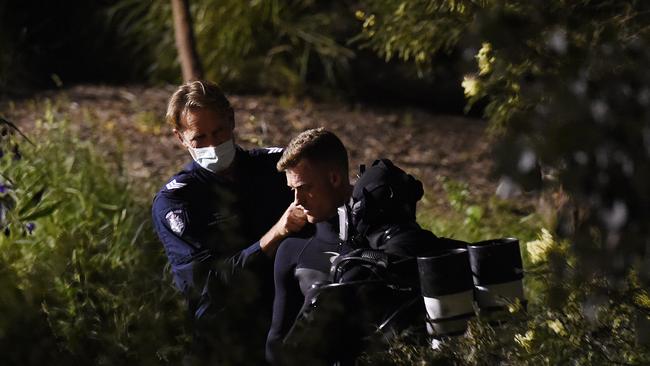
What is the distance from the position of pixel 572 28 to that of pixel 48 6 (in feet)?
29.4

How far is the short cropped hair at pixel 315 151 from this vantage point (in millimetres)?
3947

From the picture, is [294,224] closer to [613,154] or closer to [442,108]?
[613,154]

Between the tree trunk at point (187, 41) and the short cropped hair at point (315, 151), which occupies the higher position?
the short cropped hair at point (315, 151)

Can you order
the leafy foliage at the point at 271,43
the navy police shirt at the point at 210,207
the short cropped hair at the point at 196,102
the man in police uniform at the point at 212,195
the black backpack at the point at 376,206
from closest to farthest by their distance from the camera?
the black backpack at the point at 376,206, the man in police uniform at the point at 212,195, the navy police shirt at the point at 210,207, the short cropped hair at the point at 196,102, the leafy foliage at the point at 271,43

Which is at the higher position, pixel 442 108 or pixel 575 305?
pixel 575 305

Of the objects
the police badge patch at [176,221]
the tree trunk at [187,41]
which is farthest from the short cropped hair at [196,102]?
the tree trunk at [187,41]

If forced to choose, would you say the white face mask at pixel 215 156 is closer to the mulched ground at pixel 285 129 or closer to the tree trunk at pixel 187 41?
the mulched ground at pixel 285 129

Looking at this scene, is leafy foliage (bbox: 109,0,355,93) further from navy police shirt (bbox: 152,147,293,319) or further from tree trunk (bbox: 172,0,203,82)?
navy police shirt (bbox: 152,147,293,319)

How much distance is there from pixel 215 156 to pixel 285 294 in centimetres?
79

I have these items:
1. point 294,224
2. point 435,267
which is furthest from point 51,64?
point 435,267

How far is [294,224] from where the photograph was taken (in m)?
3.99

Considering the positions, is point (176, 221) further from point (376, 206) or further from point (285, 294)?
point (376, 206)

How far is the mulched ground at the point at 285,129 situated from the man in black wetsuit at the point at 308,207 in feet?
11.8

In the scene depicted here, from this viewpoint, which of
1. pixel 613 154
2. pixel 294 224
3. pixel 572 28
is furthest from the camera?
pixel 294 224
